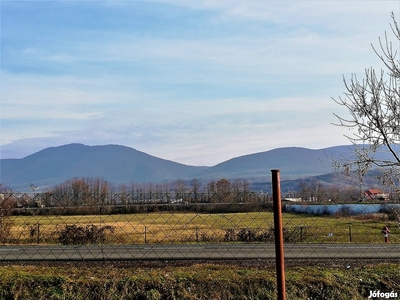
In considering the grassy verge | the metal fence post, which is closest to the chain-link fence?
the grassy verge

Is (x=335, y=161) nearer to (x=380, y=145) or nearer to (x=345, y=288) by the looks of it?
(x=380, y=145)

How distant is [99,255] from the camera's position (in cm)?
1599

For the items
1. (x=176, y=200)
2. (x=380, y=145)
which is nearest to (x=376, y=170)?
(x=380, y=145)

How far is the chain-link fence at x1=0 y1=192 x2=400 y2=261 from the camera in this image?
33.0 feet

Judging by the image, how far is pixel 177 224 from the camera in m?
14.7

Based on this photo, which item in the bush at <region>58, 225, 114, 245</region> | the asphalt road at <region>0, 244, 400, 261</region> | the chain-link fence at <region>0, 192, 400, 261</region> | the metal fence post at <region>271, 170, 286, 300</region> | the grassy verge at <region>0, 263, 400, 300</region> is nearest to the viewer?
the metal fence post at <region>271, 170, 286, 300</region>

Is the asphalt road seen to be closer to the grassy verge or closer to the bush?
the bush

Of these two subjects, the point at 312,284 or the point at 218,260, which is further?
the point at 218,260

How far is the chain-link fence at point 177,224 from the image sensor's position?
33.0 ft

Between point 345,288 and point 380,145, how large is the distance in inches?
134

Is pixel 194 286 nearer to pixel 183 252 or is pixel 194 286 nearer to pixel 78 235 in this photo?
pixel 183 252

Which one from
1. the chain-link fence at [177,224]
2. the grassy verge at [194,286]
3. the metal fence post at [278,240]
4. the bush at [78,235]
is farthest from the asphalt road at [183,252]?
the metal fence post at [278,240]

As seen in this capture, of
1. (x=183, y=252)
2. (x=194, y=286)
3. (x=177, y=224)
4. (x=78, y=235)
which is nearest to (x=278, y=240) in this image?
(x=194, y=286)

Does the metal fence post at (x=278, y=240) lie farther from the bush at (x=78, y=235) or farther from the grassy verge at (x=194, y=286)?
the bush at (x=78, y=235)
